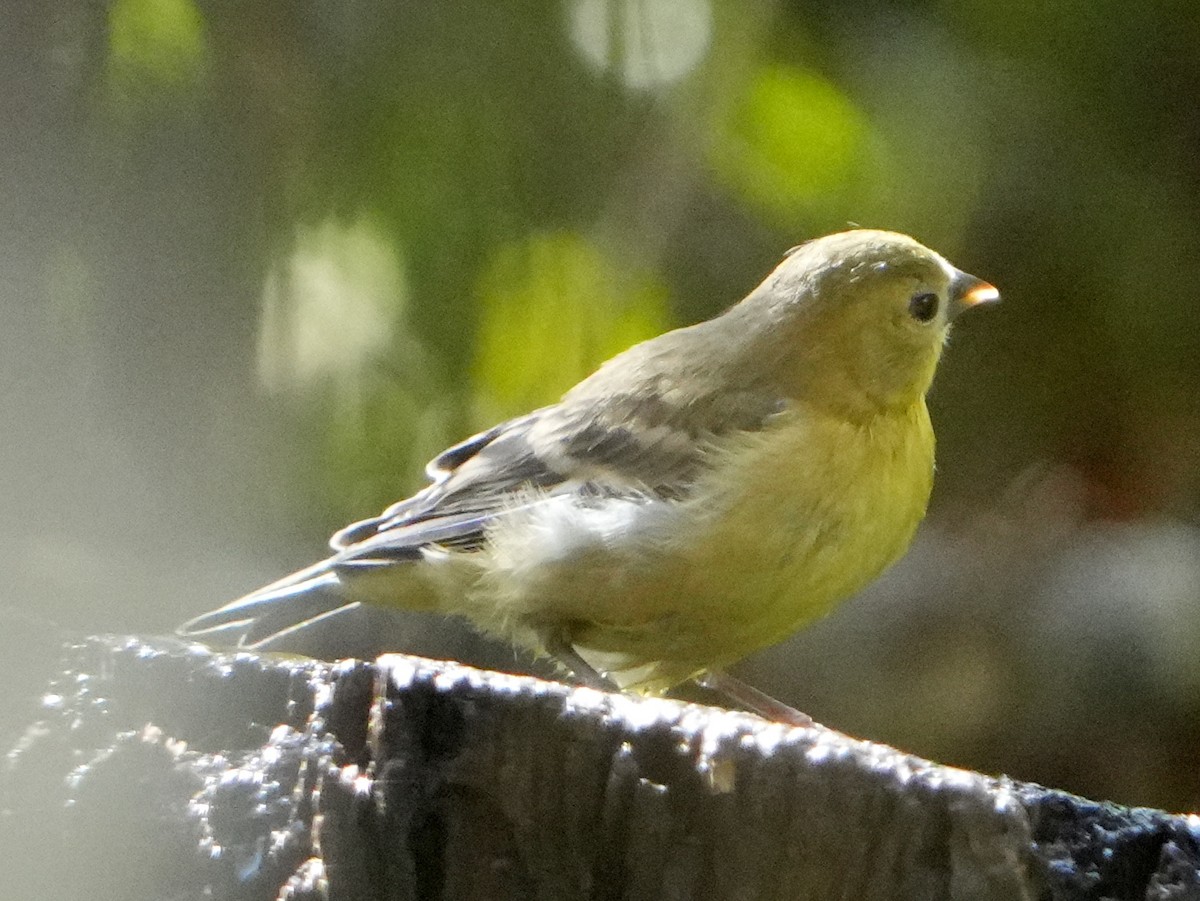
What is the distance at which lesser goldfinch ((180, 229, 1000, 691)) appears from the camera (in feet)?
8.46

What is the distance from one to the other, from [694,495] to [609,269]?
66cm

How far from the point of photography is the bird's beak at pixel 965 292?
296 centimetres

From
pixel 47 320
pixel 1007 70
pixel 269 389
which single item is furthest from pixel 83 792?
pixel 1007 70

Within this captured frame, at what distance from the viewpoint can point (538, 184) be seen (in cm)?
305

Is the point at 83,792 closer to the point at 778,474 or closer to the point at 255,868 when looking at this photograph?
the point at 255,868

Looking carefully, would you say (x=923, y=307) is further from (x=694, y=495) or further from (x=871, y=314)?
(x=694, y=495)

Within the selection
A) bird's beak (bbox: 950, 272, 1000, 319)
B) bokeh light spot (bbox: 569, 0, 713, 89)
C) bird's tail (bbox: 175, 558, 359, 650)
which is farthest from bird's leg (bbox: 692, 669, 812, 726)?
bokeh light spot (bbox: 569, 0, 713, 89)

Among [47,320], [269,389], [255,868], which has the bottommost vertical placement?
[255,868]

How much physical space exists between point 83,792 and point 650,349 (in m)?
1.66

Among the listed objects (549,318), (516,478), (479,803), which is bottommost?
(479,803)

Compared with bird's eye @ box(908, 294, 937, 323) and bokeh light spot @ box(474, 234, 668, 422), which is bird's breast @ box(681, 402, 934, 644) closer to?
bird's eye @ box(908, 294, 937, 323)

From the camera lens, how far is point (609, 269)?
123 inches

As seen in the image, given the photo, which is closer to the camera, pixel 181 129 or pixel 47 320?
pixel 47 320

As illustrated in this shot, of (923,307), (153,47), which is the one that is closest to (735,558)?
(923,307)
